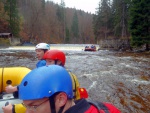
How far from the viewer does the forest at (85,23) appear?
32312 mm

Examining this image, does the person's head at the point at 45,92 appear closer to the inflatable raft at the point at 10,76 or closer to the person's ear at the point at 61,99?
the person's ear at the point at 61,99

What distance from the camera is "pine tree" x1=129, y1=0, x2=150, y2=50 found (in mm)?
31266

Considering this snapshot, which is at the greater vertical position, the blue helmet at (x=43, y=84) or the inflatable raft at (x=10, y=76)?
the blue helmet at (x=43, y=84)

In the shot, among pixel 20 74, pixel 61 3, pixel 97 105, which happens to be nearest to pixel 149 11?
pixel 20 74

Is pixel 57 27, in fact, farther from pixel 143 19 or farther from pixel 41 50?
pixel 41 50

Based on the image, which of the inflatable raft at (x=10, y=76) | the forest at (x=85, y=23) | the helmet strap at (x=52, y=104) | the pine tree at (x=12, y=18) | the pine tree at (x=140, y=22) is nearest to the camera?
the helmet strap at (x=52, y=104)

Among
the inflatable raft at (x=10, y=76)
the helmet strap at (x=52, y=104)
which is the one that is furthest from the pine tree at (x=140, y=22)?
the helmet strap at (x=52, y=104)

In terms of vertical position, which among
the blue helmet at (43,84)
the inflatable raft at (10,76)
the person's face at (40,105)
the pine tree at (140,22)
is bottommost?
the inflatable raft at (10,76)

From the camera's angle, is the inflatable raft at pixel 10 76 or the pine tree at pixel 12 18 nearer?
the inflatable raft at pixel 10 76

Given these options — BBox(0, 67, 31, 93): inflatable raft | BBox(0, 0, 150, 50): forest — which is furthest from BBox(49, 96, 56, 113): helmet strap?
BBox(0, 0, 150, 50): forest

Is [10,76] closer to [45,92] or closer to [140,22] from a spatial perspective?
[45,92]

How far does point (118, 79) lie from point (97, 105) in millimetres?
8725

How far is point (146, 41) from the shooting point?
30.7 metres

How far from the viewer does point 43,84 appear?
159 centimetres
